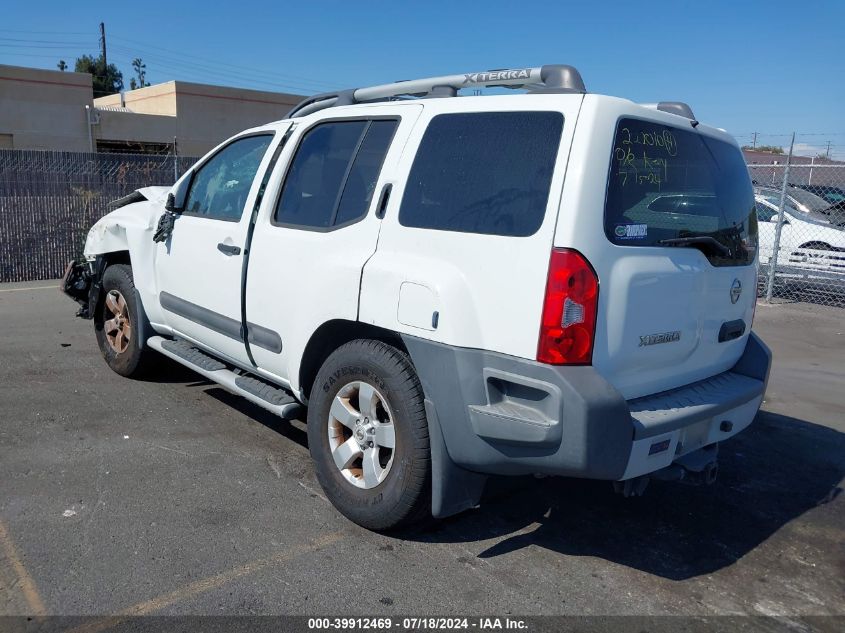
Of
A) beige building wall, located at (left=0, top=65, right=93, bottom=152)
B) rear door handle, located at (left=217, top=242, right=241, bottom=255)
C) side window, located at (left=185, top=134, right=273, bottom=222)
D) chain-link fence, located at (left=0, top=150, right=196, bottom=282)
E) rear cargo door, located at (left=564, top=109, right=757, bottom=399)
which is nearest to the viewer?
rear cargo door, located at (left=564, top=109, right=757, bottom=399)

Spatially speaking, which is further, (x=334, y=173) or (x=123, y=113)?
(x=123, y=113)

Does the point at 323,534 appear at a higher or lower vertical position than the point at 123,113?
lower

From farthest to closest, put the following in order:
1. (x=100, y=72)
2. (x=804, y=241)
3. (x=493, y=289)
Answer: (x=100, y=72), (x=804, y=241), (x=493, y=289)

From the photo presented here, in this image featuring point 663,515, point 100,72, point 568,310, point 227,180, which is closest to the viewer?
point 568,310

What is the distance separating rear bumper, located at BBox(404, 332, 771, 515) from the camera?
2945 millimetres

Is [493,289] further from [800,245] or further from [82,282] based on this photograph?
[800,245]

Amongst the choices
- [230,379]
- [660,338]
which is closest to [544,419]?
[660,338]

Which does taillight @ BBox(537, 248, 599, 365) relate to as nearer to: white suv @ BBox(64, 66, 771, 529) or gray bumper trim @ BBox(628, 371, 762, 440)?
white suv @ BBox(64, 66, 771, 529)

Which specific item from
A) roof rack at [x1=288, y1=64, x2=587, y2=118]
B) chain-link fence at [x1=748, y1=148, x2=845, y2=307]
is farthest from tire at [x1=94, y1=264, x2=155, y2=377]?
chain-link fence at [x1=748, y1=148, x2=845, y2=307]

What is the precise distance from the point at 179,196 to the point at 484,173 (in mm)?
2902

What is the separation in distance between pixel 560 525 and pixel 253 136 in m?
3.10

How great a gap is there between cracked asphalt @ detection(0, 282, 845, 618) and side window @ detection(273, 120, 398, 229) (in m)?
1.53

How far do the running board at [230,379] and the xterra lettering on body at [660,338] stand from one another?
199 centimetres

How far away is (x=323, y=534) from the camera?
3.69 metres
